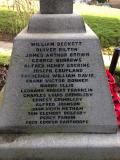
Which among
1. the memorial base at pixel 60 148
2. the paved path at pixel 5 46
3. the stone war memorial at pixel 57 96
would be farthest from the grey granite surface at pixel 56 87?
the paved path at pixel 5 46

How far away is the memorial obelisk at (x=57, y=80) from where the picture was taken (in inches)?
166

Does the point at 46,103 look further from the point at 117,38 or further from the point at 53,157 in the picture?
the point at 117,38

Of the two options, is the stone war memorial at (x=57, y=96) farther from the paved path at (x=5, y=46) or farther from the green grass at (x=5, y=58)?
the paved path at (x=5, y=46)

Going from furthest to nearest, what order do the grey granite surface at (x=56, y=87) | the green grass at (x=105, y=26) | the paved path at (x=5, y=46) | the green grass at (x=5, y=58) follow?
1. the green grass at (x=105, y=26)
2. the paved path at (x=5, y=46)
3. the green grass at (x=5, y=58)
4. the grey granite surface at (x=56, y=87)

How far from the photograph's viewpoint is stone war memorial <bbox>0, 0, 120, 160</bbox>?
4.23 meters

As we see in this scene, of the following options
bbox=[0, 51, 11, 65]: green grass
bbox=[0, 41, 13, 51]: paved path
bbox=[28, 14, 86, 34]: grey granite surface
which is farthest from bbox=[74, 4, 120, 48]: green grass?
bbox=[28, 14, 86, 34]: grey granite surface

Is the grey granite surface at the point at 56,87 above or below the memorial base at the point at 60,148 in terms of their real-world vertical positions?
above

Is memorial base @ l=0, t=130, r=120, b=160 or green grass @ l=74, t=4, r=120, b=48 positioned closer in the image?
memorial base @ l=0, t=130, r=120, b=160

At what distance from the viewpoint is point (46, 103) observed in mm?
4359

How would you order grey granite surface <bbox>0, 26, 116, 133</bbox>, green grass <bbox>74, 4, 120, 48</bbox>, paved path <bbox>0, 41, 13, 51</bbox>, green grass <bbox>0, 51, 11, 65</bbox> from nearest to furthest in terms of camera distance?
grey granite surface <bbox>0, 26, 116, 133</bbox> → green grass <bbox>0, 51, 11, 65</bbox> → paved path <bbox>0, 41, 13, 51</bbox> → green grass <bbox>74, 4, 120, 48</bbox>

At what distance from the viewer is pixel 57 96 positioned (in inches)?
171

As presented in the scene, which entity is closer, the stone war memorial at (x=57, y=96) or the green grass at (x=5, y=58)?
the stone war memorial at (x=57, y=96)

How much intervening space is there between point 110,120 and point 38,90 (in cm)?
74

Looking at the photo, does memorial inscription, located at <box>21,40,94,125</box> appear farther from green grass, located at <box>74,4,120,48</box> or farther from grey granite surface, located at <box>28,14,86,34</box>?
green grass, located at <box>74,4,120,48</box>
